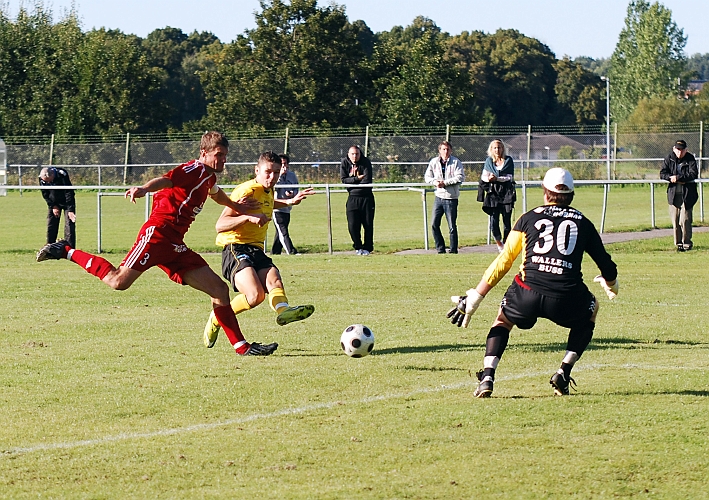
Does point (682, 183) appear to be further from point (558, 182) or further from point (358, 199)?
point (558, 182)

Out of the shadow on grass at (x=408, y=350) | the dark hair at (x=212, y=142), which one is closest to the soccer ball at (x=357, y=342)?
the shadow on grass at (x=408, y=350)

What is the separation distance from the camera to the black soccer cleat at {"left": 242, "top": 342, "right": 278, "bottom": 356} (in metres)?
8.81

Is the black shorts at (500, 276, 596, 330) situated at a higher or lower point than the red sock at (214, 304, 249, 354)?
higher

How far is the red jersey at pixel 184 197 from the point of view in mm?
8336

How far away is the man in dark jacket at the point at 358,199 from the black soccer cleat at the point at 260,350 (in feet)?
30.0

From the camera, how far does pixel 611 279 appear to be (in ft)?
23.3

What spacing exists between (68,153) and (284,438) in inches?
1556

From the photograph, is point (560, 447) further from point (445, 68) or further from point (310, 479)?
point (445, 68)

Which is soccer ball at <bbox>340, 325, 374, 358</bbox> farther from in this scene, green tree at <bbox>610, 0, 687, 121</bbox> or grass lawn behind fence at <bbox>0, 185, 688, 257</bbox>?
green tree at <bbox>610, 0, 687, 121</bbox>

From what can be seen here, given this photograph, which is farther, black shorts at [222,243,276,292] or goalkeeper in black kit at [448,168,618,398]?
black shorts at [222,243,276,292]

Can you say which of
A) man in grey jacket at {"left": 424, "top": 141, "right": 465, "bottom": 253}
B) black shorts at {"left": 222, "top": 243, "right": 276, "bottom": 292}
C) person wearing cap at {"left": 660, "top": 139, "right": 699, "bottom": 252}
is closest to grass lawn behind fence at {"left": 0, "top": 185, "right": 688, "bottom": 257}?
man in grey jacket at {"left": 424, "top": 141, "right": 465, "bottom": 253}

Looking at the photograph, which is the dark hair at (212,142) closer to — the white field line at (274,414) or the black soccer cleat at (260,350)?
the black soccer cleat at (260,350)

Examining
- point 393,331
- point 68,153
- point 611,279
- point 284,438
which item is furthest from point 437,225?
point 68,153

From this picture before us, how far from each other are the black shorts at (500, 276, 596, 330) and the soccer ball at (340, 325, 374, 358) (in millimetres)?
1670
